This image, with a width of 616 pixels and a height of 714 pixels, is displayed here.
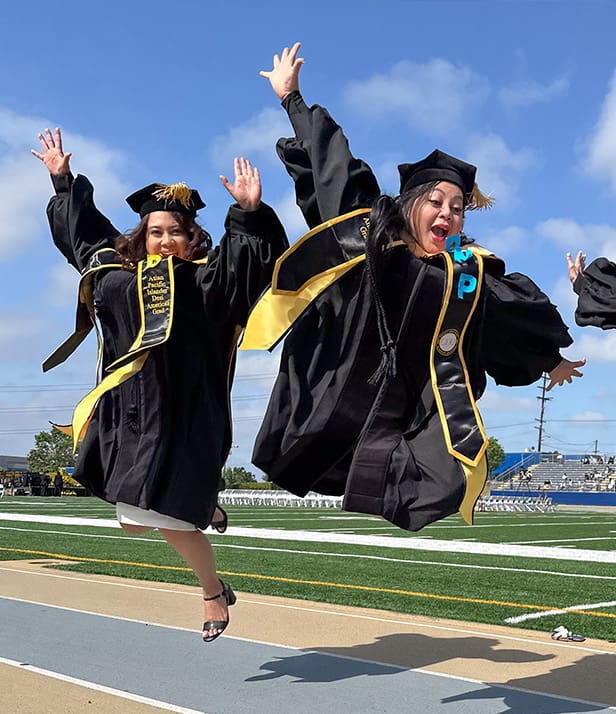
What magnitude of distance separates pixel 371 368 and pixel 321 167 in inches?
34.9

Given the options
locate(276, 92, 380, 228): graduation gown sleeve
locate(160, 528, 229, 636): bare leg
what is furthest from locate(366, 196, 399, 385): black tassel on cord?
locate(160, 528, 229, 636): bare leg

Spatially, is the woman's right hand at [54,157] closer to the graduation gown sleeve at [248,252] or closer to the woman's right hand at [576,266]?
the graduation gown sleeve at [248,252]

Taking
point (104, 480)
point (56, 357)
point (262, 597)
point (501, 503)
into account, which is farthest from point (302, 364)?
point (501, 503)

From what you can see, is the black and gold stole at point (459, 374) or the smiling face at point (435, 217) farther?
the smiling face at point (435, 217)

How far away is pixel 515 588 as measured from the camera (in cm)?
1186

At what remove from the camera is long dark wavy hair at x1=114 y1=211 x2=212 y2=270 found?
15.3 ft

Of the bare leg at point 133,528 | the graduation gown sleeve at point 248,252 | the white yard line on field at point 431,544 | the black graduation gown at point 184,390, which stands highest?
the graduation gown sleeve at point 248,252

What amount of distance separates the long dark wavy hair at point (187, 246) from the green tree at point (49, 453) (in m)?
81.7

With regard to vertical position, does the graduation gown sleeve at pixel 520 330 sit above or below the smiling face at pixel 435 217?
below

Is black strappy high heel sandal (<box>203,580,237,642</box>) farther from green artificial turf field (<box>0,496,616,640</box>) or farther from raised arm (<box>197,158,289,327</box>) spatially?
green artificial turf field (<box>0,496,616,640</box>)

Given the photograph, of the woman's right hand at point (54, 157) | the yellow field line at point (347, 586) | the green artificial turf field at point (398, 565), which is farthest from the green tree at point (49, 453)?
the woman's right hand at point (54, 157)

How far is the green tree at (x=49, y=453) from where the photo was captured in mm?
84000

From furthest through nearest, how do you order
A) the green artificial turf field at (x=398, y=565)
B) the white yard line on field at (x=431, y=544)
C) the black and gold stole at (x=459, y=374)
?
the white yard line on field at (x=431, y=544)
the green artificial turf field at (x=398, y=565)
the black and gold stole at (x=459, y=374)

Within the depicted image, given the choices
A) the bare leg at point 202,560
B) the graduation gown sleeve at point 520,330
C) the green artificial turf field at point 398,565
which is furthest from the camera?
the green artificial turf field at point 398,565
